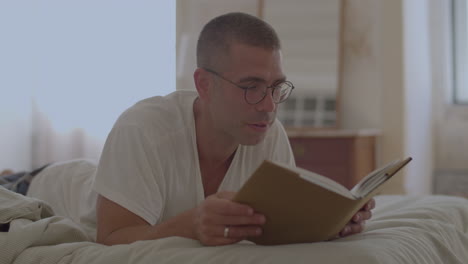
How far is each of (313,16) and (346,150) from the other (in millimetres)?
989

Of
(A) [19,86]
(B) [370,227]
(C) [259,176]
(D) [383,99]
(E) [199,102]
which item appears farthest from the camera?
(A) [19,86]

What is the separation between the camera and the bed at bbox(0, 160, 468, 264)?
1238 mm

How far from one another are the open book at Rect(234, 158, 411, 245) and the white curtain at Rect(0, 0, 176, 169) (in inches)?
131

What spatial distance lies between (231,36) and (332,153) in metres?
2.31

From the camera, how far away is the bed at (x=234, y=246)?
4.06 ft

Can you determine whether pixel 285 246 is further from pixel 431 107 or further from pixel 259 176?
pixel 431 107

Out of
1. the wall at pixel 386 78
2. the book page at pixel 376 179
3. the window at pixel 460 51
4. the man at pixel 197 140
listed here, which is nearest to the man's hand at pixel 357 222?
the man at pixel 197 140

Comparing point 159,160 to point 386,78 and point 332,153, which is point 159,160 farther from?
point 386,78

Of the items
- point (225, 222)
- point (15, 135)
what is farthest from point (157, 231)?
point (15, 135)

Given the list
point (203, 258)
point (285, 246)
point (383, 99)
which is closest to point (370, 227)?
point (285, 246)

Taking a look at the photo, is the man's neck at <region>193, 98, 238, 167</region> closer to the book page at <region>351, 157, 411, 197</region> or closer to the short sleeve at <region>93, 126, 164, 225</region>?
the short sleeve at <region>93, 126, 164, 225</region>

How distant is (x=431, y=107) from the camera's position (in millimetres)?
5285

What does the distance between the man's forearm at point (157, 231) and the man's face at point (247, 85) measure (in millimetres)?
304

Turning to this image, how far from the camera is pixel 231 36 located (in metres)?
1.68
